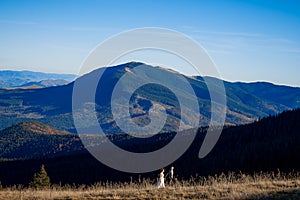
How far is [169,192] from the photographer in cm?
1497

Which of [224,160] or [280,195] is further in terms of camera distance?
[224,160]

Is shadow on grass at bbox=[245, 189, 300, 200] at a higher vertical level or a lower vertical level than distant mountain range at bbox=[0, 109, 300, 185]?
higher

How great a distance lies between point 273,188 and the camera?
46.6 feet

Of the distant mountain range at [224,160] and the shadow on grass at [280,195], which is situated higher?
the shadow on grass at [280,195]

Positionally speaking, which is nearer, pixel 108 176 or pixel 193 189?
pixel 193 189

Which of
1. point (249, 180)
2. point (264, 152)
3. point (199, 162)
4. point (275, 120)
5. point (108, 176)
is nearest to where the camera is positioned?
point (249, 180)

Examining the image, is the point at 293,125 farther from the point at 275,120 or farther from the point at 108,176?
the point at 108,176

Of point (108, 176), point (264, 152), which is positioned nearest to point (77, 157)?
point (108, 176)

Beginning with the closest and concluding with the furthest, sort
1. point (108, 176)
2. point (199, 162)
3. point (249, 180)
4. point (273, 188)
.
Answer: point (273, 188) → point (249, 180) → point (199, 162) → point (108, 176)

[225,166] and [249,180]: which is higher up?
[249,180]

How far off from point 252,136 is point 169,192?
98.8 metres

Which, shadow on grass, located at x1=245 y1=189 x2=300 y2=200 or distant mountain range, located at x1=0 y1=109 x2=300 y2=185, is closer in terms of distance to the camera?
shadow on grass, located at x1=245 y1=189 x2=300 y2=200

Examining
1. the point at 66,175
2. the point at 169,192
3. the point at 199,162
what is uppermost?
the point at 169,192

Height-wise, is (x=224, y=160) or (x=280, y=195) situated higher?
(x=280, y=195)
